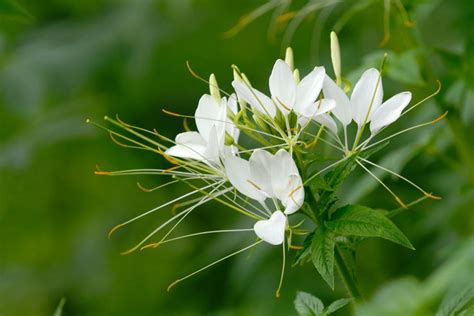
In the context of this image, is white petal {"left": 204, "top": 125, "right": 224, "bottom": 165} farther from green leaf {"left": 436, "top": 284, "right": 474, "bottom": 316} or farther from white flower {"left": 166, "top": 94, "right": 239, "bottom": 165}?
green leaf {"left": 436, "top": 284, "right": 474, "bottom": 316}

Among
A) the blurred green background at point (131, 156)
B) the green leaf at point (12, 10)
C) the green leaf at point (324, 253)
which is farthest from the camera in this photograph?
the blurred green background at point (131, 156)

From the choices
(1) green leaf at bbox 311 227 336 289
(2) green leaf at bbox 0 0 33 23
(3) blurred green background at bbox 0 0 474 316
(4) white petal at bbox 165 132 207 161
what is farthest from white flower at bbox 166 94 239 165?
(3) blurred green background at bbox 0 0 474 316

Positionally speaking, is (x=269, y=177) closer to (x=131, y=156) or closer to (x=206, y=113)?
(x=206, y=113)

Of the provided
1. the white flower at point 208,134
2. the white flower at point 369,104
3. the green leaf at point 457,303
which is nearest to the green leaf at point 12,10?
the white flower at point 208,134

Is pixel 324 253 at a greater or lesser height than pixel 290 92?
lesser

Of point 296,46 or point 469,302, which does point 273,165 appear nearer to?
point 469,302

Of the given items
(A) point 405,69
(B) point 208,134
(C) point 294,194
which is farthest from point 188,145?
(A) point 405,69

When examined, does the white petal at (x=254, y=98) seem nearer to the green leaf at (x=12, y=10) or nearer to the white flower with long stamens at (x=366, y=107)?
the white flower with long stamens at (x=366, y=107)
